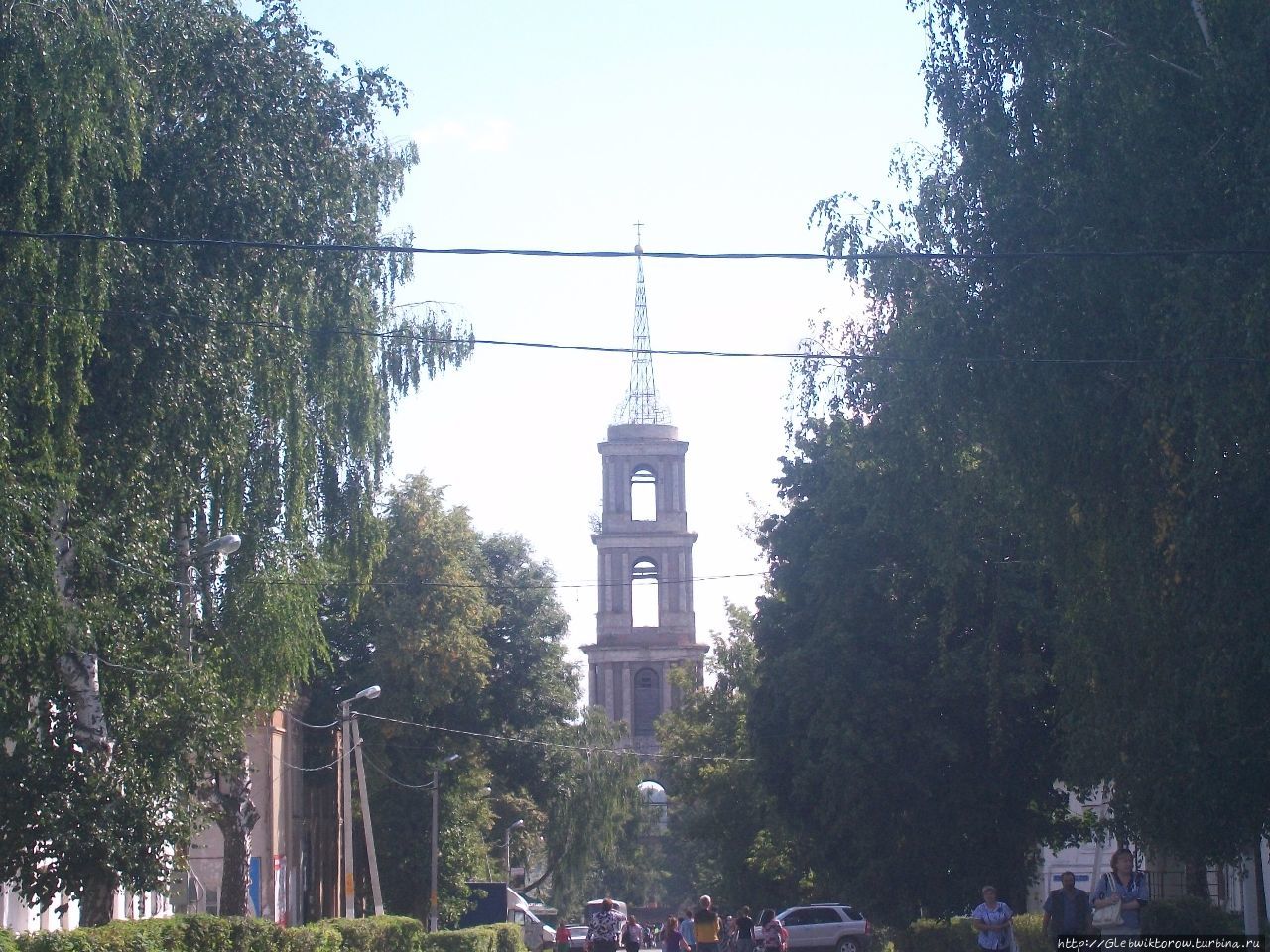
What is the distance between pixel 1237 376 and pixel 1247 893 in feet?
30.1

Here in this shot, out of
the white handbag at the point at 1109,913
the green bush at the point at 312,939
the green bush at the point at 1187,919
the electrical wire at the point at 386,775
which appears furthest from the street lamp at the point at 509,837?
the white handbag at the point at 1109,913

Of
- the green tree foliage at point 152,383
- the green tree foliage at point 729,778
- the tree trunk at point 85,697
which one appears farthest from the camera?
the green tree foliage at point 729,778

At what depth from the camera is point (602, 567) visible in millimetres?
Result: 84688

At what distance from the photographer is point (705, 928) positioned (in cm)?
2745

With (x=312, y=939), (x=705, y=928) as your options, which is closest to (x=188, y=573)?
(x=312, y=939)

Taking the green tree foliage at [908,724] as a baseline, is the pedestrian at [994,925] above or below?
below

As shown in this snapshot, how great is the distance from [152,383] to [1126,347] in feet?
33.4

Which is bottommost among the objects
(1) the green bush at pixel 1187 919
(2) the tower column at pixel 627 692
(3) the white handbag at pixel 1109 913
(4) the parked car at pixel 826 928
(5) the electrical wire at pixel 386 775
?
(4) the parked car at pixel 826 928

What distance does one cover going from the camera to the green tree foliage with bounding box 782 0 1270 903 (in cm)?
1485

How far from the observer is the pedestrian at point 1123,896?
15.2 m

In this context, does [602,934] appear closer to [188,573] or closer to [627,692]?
[188,573]

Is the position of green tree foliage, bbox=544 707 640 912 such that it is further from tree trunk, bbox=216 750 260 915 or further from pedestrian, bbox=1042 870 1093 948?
pedestrian, bbox=1042 870 1093 948

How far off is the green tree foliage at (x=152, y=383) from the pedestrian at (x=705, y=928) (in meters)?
9.70

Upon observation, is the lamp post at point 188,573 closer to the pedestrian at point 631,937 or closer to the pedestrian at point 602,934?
the pedestrian at point 602,934
